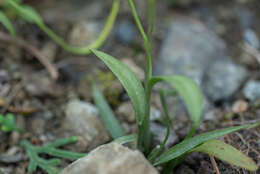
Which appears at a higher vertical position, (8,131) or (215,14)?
(215,14)

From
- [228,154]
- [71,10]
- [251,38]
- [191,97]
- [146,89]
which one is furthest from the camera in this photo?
[71,10]

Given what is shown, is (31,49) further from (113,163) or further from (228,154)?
(228,154)

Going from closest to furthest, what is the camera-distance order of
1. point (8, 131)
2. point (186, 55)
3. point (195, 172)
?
point (195, 172), point (8, 131), point (186, 55)

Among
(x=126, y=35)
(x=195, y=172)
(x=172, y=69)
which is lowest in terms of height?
(x=195, y=172)

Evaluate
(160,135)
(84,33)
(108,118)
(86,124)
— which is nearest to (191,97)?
(160,135)

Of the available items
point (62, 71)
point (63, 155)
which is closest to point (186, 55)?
point (62, 71)

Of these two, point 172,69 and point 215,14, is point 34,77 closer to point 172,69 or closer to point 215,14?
point 172,69

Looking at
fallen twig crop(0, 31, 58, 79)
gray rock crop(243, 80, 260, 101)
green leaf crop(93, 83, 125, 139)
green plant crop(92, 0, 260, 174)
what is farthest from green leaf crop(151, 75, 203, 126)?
fallen twig crop(0, 31, 58, 79)
